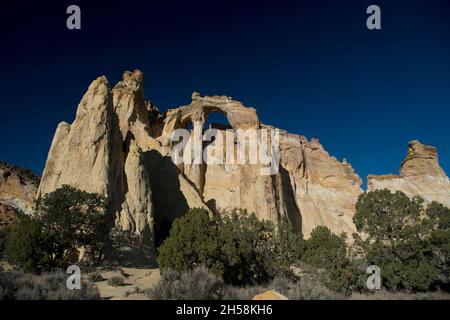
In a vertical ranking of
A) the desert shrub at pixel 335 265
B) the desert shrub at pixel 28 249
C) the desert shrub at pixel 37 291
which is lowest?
the desert shrub at pixel 335 265

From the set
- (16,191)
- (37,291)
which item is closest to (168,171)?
(16,191)

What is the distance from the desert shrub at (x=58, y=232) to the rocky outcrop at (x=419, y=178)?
149 ft

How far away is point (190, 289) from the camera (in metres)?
11.1

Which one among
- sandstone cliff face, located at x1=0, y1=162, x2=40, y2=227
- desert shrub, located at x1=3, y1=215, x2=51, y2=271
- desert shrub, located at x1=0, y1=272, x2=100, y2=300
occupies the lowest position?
desert shrub, located at x1=0, y1=272, x2=100, y2=300

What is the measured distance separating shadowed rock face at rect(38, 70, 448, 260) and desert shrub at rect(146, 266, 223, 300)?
11.6m

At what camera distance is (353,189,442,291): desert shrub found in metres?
18.5

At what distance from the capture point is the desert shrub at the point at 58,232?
53.1 ft

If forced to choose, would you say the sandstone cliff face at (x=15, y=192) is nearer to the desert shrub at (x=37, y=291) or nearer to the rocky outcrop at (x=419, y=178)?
the desert shrub at (x=37, y=291)

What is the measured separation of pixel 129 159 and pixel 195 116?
60.8 ft

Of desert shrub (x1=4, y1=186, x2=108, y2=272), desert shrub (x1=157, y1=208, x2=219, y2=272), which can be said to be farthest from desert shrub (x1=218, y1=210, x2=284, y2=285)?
desert shrub (x1=4, y1=186, x2=108, y2=272)

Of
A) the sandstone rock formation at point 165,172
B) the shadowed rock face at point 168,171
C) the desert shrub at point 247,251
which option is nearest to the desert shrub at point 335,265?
the desert shrub at point 247,251

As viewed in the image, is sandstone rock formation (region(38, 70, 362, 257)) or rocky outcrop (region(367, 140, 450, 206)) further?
rocky outcrop (region(367, 140, 450, 206))

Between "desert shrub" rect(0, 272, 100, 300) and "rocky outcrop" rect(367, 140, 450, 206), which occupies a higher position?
"rocky outcrop" rect(367, 140, 450, 206)

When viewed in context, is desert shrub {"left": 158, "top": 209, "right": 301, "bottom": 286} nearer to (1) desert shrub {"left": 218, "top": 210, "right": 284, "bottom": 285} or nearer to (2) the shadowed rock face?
(1) desert shrub {"left": 218, "top": 210, "right": 284, "bottom": 285}
